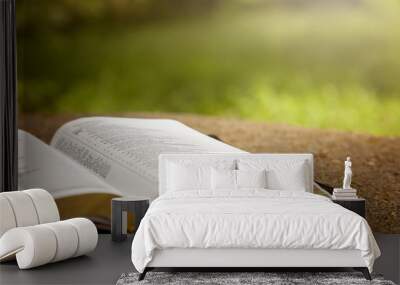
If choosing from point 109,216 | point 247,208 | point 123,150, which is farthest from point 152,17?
point 247,208

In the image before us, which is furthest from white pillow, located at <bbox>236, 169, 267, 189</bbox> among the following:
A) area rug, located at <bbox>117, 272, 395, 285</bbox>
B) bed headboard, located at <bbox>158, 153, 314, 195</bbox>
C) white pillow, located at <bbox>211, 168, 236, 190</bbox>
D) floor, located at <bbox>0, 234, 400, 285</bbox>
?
area rug, located at <bbox>117, 272, 395, 285</bbox>

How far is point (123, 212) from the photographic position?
635 centimetres

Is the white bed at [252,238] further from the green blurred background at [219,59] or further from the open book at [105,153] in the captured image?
the green blurred background at [219,59]

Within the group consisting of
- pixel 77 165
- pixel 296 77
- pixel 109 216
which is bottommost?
pixel 109 216

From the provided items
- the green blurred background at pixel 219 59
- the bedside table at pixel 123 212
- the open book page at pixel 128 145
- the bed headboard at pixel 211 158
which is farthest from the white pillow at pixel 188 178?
the green blurred background at pixel 219 59

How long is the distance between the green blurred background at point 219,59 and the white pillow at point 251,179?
1066 mm

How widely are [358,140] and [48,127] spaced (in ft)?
11.4

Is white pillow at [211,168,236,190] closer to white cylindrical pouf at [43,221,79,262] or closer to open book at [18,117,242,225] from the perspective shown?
open book at [18,117,242,225]

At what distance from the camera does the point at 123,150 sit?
7.09m

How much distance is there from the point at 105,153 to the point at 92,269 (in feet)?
7.30

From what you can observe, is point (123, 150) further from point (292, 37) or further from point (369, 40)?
point (369, 40)

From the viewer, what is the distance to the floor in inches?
185

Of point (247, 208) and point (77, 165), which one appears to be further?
point (77, 165)

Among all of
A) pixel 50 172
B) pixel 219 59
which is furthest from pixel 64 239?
pixel 219 59
